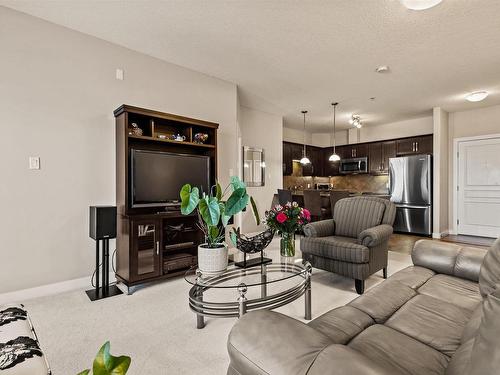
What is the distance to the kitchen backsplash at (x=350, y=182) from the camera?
23.3ft

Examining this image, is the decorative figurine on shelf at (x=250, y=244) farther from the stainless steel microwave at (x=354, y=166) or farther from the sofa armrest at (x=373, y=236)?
the stainless steel microwave at (x=354, y=166)

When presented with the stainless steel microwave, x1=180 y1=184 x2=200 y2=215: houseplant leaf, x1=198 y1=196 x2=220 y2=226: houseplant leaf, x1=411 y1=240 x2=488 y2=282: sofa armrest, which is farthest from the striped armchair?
the stainless steel microwave

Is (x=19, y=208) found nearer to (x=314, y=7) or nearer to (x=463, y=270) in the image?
(x=314, y=7)

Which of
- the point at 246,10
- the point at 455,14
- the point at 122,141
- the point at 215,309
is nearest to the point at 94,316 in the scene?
the point at 215,309

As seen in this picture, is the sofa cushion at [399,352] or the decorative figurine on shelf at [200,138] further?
the decorative figurine on shelf at [200,138]

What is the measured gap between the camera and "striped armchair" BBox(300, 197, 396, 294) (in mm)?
2666

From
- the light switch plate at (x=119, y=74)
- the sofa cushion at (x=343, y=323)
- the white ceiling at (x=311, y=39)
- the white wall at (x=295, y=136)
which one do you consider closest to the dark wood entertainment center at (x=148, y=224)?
the light switch plate at (x=119, y=74)

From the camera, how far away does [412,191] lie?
19.7 feet

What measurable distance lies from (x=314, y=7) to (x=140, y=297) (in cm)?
324

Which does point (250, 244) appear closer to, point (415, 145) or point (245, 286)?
point (245, 286)

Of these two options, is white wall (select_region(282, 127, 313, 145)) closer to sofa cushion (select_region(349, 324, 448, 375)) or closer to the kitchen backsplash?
the kitchen backsplash

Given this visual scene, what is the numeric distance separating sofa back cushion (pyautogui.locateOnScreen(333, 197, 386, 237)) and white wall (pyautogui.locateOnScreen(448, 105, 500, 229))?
4205 mm

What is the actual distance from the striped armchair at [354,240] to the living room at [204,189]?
0.02m

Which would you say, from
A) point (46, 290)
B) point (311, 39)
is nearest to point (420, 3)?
point (311, 39)
